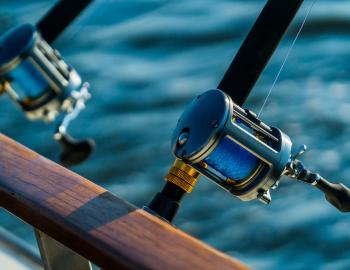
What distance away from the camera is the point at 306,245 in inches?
114

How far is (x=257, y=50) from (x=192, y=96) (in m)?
2.14

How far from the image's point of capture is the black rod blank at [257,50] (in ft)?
4.96

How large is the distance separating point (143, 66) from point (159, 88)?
0.19 metres

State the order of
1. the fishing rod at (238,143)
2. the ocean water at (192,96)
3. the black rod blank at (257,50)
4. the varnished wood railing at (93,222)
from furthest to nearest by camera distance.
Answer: the ocean water at (192,96) → the black rod blank at (257,50) → the fishing rod at (238,143) → the varnished wood railing at (93,222)

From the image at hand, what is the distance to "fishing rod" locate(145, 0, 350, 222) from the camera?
1.41 meters

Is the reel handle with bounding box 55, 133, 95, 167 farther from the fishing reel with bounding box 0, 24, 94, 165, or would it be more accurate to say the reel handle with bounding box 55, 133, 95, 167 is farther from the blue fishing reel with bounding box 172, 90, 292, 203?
the blue fishing reel with bounding box 172, 90, 292, 203

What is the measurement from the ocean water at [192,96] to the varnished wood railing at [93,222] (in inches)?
69.4

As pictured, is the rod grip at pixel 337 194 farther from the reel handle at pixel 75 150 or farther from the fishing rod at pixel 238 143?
the reel handle at pixel 75 150

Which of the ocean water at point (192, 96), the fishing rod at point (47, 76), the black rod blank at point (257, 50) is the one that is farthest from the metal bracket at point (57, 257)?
the ocean water at point (192, 96)

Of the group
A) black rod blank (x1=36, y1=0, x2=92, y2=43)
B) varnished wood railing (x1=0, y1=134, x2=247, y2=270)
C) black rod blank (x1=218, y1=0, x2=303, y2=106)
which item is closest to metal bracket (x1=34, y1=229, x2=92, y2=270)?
varnished wood railing (x1=0, y1=134, x2=247, y2=270)

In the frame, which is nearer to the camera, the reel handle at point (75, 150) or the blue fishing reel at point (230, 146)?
the blue fishing reel at point (230, 146)

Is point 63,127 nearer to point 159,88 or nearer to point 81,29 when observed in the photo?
point 159,88

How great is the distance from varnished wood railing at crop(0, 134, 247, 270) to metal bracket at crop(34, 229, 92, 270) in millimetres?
92

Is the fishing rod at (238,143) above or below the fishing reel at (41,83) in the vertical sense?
above
